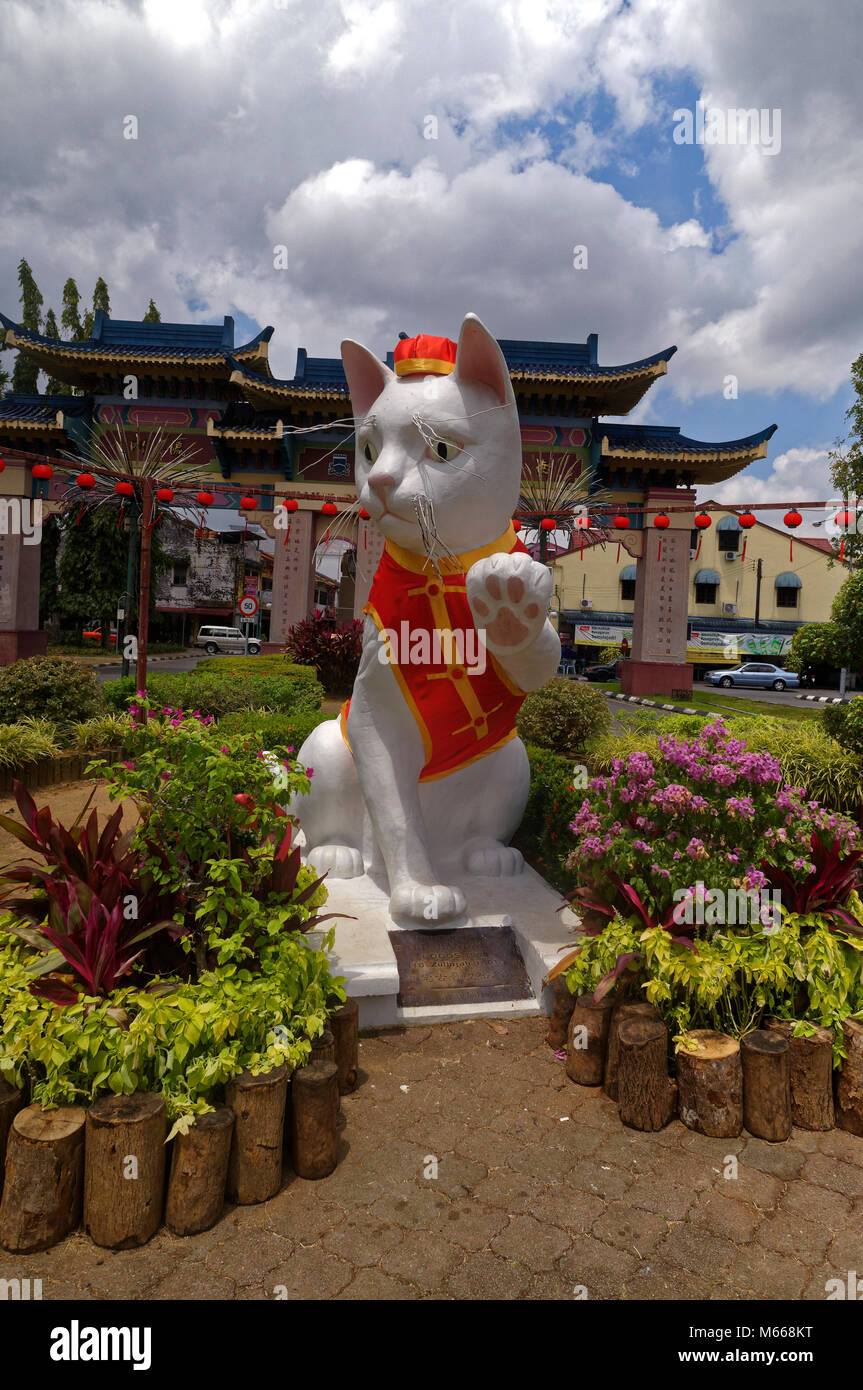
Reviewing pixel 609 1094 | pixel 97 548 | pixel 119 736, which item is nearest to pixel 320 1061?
pixel 609 1094

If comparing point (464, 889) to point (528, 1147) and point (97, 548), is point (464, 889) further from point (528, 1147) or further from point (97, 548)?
point (97, 548)

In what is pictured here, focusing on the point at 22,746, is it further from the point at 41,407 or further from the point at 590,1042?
the point at 41,407

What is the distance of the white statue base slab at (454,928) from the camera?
2.77m

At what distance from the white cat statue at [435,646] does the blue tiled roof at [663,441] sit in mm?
14317

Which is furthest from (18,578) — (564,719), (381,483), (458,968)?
(458,968)

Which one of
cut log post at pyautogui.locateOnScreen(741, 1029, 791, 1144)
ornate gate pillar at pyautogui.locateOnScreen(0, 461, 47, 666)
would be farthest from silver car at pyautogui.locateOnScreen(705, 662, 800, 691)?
cut log post at pyautogui.locateOnScreen(741, 1029, 791, 1144)

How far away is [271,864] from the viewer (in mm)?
2629

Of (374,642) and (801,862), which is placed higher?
(374,642)

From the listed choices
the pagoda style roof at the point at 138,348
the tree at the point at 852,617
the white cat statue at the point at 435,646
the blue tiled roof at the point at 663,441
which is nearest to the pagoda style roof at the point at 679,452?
the blue tiled roof at the point at 663,441

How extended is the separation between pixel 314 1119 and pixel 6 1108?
29.3 inches

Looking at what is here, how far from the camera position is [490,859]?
3564 mm

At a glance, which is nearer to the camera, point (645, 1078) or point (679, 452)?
point (645, 1078)

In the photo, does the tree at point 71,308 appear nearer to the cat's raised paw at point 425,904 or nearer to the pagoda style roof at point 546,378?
the pagoda style roof at point 546,378

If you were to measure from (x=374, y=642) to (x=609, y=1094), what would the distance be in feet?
6.19
